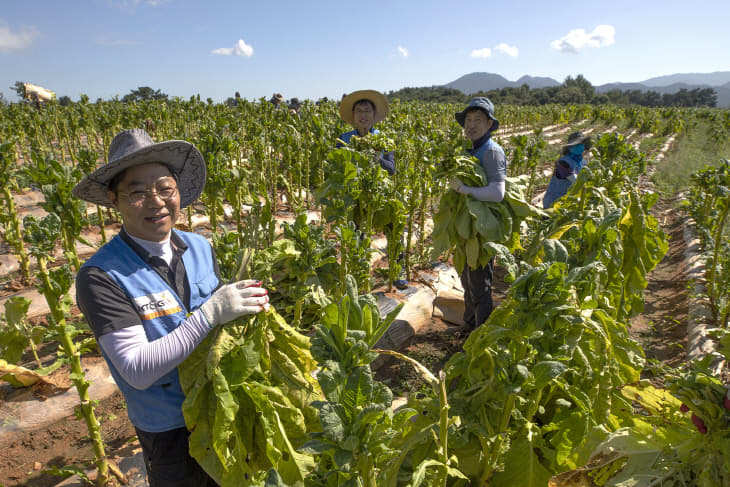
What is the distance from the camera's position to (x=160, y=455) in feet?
5.23

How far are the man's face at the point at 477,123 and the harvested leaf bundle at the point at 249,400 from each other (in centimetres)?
257

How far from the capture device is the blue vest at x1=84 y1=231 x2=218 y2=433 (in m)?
1.42

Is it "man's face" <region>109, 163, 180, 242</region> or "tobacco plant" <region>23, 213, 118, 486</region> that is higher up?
"man's face" <region>109, 163, 180, 242</region>

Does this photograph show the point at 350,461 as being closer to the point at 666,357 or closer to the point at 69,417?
the point at 69,417

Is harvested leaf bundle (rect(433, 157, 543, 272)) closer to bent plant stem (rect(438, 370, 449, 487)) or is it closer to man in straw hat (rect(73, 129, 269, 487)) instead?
man in straw hat (rect(73, 129, 269, 487))

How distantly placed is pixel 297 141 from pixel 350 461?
337 inches

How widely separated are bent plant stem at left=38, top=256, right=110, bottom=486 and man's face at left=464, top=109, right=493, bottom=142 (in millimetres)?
3092

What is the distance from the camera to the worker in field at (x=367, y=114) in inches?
185

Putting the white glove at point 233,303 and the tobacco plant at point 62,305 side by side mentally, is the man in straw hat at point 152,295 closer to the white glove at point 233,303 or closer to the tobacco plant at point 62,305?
the white glove at point 233,303

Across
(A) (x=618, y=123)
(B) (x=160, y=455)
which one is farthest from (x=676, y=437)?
(A) (x=618, y=123)

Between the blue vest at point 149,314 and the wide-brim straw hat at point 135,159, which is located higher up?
the wide-brim straw hat at point 135,159

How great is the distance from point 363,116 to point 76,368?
377 centimetres

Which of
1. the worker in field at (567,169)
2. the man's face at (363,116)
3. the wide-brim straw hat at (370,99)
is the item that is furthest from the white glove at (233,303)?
the worker in field at (567,169)

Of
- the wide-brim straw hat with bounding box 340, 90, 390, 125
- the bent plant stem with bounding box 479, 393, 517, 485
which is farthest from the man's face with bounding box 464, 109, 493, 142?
the bent plant stem with bounding box 479, 393, 517, 485
